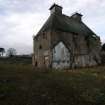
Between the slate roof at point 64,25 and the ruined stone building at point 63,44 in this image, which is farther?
the slate roof at point 64,25

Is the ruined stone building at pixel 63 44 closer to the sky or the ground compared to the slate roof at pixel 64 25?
closer to the ground

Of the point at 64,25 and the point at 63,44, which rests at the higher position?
the point at 64,25

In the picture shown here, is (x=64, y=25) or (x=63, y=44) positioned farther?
(x=64, y=25)

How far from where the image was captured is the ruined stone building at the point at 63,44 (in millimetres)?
26656

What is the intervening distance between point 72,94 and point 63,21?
22058mm

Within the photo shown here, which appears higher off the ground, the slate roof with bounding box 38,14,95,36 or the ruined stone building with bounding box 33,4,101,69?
the slate roof with bounding box 38,14,95,36

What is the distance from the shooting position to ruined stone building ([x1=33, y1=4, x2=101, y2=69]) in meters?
26.7

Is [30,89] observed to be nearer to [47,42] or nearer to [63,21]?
[47,42]

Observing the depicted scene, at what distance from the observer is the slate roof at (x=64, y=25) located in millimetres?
27770

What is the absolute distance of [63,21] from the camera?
2981cm

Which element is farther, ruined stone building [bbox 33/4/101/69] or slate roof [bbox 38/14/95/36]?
slate roof [bbox 38/14/95/36]

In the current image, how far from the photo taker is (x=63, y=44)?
27547 mm

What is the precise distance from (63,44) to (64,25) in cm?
382

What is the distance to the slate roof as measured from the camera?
27.8 metres
